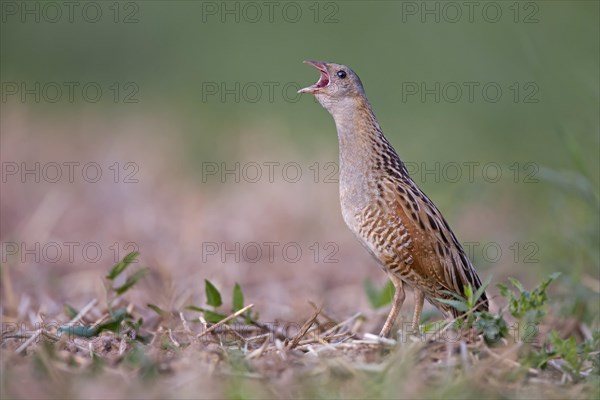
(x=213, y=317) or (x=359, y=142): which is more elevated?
(x=359, y=142)

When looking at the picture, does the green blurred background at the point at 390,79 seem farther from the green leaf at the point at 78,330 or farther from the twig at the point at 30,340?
the twig at the point at 30,340

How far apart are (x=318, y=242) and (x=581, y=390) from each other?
16.4 ft

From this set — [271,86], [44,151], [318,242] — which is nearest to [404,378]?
[318,242]

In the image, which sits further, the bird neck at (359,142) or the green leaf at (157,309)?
the bird neck at (359,142)

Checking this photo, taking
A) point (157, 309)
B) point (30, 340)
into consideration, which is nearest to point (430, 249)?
point (157, 309)

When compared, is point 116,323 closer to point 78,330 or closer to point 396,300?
point 78,330

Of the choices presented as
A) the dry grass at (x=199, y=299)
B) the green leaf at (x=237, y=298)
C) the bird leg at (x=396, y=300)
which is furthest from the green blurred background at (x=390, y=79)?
the green leaf at (x=237, y=298)

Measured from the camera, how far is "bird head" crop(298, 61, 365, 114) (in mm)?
5637

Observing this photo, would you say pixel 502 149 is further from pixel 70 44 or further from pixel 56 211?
pixel 70 44

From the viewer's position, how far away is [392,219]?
17.2 ft

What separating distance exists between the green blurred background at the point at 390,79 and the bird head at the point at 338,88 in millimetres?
1396

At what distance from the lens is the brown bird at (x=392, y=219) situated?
5.21 m

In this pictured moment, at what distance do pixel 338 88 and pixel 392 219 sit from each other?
3.02 ft

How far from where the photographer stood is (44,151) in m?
11.3
